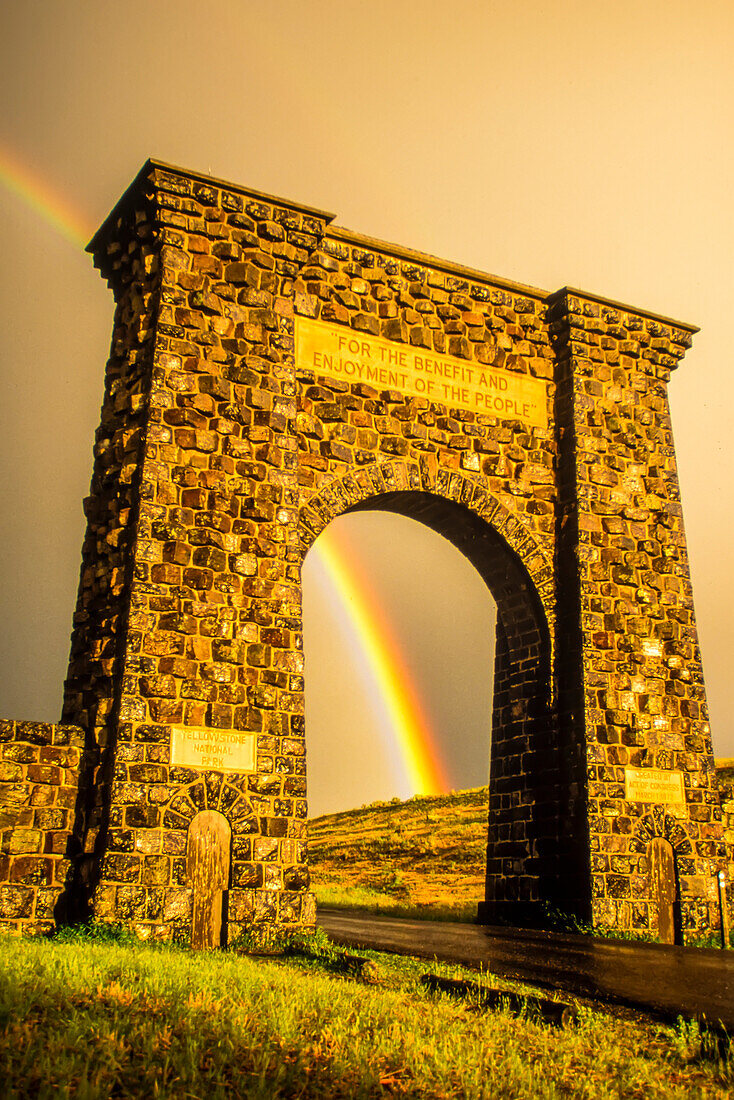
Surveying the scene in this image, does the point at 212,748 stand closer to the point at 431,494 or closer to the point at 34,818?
the point at 34,818

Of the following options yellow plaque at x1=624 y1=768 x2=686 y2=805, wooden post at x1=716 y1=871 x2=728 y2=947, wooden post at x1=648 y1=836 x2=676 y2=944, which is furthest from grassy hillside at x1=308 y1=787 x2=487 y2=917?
wooden post at x1=716 y1=871 x2=728 y2=947

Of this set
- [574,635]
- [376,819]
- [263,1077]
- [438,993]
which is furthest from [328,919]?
[376,819]

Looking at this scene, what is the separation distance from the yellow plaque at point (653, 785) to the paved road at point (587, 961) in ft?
7.31

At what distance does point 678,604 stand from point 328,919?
658cm

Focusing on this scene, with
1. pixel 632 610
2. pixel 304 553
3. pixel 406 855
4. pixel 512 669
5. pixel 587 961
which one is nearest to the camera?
pixel 587 961

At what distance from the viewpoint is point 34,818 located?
1064 cm

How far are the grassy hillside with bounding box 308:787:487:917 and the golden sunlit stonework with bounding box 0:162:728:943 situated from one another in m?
4.20

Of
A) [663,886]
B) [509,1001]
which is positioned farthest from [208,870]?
[663,886]

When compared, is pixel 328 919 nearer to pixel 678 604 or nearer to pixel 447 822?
pixel 678 604

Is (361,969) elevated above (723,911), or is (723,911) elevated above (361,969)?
(723,911)

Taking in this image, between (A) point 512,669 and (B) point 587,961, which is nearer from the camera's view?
(B) point 587,961

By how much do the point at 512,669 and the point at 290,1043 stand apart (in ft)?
33.7

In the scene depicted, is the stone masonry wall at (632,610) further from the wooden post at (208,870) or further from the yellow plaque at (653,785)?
the wooden post at (208,870)

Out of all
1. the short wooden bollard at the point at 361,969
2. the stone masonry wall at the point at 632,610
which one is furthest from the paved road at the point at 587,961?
the stone masonry wall at the point at 632,610
